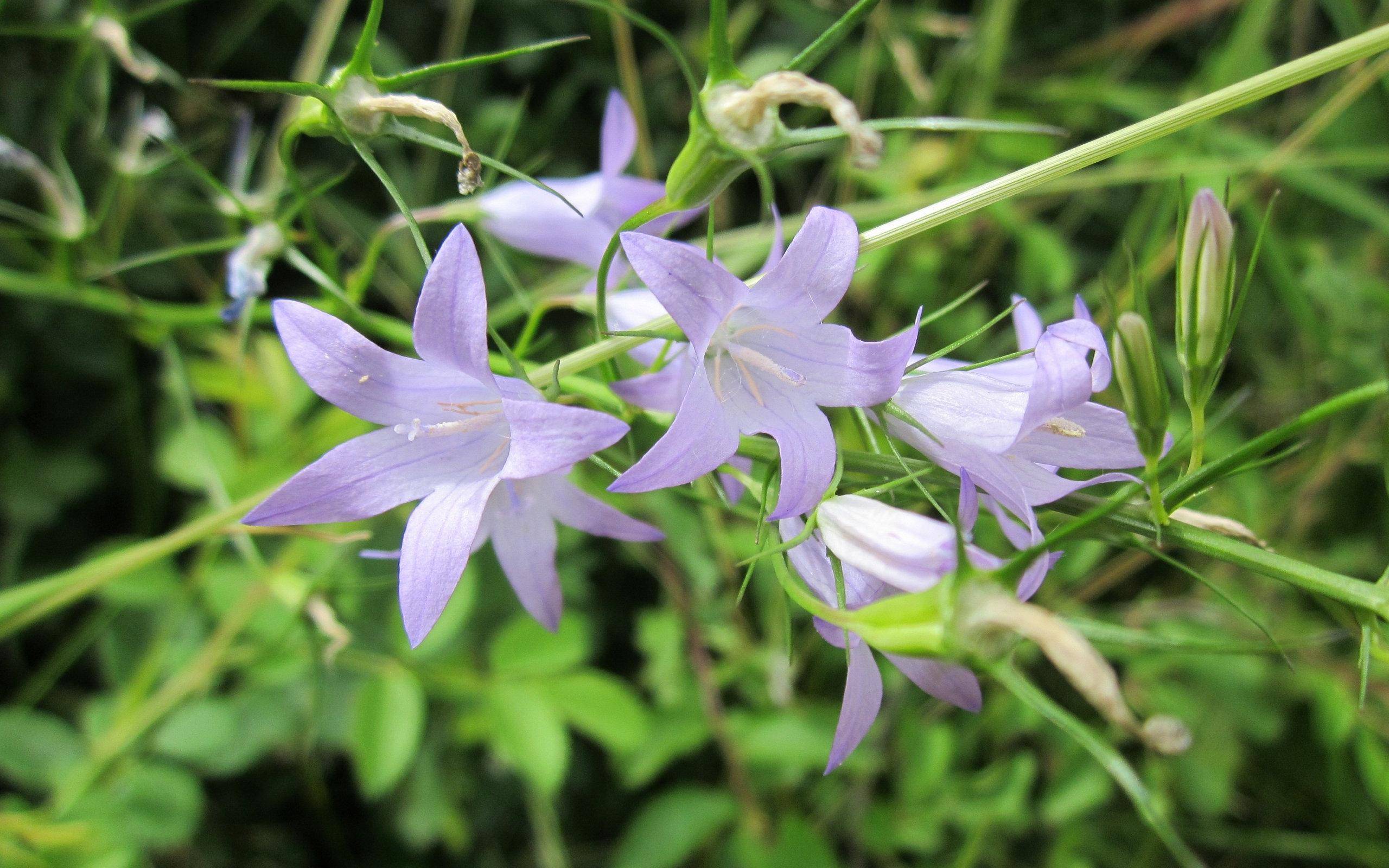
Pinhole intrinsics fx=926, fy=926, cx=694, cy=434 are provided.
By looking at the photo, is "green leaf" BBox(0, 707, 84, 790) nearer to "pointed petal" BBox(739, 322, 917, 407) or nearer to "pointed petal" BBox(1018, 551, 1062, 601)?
"pointed petal" BBox(739, 322, 917, 407)

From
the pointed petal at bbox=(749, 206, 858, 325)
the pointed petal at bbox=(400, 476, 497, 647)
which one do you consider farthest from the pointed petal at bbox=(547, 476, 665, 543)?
the pointed petal at bbox=(749, 206, 858, 325)

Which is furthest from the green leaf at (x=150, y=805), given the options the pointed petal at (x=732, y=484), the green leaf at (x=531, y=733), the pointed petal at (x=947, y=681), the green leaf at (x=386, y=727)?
the pointed petal at (x=947, y=681)

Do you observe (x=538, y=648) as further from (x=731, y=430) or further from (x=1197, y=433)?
(x=1197, y=433)

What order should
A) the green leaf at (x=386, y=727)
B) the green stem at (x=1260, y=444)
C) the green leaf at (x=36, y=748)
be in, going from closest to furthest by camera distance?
the green stem at (x=1260, y=444) → the green leaf at (x=386, y=727) → the green leaf at (x=36, y=748)

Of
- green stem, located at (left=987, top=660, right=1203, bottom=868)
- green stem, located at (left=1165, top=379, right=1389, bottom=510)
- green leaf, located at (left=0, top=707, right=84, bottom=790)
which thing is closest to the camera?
green stem, located at (left=987, top=660, right=1203, bottom=868)

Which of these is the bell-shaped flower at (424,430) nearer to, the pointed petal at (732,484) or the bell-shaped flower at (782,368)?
the bell-shaped flower at (782,368)

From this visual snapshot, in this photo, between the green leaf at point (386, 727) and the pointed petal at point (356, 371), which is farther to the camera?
the green leaf at point (386, 727)
